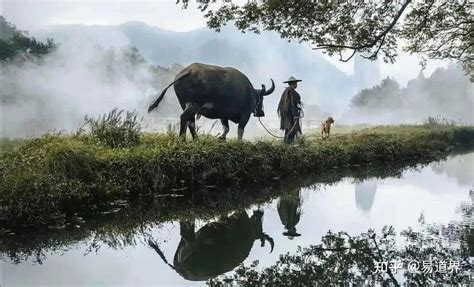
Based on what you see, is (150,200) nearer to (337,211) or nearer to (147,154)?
(147,154)

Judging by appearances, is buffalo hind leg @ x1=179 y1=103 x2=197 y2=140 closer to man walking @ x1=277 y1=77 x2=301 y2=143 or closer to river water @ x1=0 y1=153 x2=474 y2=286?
river water @ x1=0 y1=153 x2=474 y2=286

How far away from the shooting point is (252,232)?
4.47m

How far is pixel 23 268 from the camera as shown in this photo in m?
3.37

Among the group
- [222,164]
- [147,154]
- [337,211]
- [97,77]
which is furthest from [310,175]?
[97,77]

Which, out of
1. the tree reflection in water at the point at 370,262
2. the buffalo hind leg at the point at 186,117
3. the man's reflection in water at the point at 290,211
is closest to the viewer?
the tree reflection in water at the point at 370,262

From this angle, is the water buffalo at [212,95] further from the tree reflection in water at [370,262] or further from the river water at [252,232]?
the tree reflection in water at [370,262]

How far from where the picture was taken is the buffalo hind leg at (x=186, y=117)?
728 centimetres

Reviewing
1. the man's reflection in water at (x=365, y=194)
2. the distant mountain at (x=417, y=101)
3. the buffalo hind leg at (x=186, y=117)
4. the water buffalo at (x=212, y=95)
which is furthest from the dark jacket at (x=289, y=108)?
the distant mountain at (x=417, y=101)

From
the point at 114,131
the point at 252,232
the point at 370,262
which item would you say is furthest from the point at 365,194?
the point at 114,131

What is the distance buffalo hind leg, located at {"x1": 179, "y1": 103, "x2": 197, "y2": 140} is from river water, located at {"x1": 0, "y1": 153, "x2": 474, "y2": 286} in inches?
75.5

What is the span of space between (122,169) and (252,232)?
1.90 meters

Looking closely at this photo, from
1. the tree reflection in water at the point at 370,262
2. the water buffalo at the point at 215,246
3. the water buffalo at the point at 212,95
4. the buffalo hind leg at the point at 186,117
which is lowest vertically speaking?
the water buffalo at the point at 215,246

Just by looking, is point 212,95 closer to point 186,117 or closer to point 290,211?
point 186,117

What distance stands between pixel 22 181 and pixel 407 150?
370 inches
